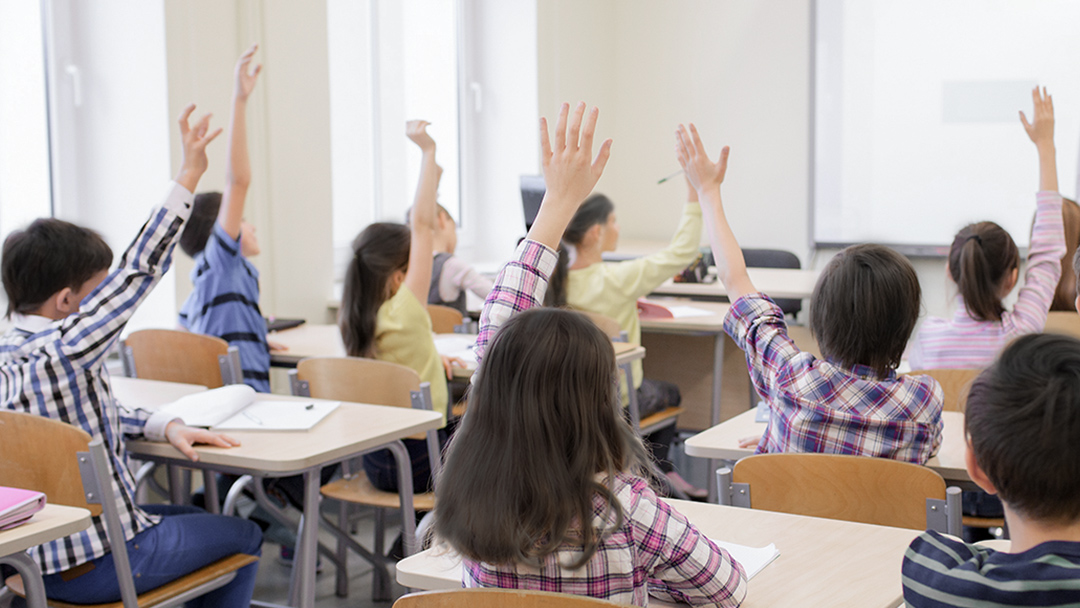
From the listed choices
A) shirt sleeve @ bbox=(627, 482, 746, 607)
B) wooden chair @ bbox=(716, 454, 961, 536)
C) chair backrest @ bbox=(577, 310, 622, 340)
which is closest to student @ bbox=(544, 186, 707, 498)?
chair backrest @ bbox=(577, 310, 622, 340)

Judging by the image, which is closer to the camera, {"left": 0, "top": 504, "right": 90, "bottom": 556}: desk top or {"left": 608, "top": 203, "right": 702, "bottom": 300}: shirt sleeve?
{"left": 0, "top": 504, "right": 90, "bottom": 556}: desk top

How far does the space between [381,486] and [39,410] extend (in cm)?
93

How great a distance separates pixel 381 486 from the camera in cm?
263

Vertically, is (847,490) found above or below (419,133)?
below

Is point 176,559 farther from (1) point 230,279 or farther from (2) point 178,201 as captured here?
(1) point 230,279

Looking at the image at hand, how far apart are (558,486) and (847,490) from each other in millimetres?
757

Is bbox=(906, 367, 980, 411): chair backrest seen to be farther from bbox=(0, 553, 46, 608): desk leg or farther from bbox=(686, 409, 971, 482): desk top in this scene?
bbox=(0, 553, 46, 608): desk leg

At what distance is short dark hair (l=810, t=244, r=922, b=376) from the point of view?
174 cm

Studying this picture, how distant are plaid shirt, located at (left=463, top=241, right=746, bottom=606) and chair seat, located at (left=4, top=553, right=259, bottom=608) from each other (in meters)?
0.94

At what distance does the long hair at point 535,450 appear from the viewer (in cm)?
109

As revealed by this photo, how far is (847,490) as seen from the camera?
1.65 metres

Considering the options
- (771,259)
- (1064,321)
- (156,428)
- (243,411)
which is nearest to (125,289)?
(156,428)

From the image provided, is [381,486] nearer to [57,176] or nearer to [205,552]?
[205,552]

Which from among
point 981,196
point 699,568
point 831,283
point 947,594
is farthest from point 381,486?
point 981,196
